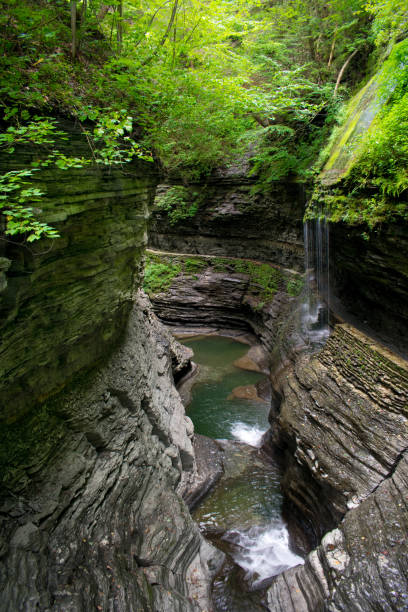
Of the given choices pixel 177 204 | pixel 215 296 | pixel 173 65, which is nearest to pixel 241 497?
pixel 173 65

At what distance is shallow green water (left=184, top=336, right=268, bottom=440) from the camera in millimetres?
10576

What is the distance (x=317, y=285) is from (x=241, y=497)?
669 cm

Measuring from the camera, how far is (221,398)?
469 inches

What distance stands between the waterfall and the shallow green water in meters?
3.26

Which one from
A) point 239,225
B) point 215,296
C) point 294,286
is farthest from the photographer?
point 215,296

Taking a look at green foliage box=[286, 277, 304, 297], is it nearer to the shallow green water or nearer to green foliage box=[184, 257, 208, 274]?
the shallow green water

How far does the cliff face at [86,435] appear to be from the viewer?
3711 millimetres

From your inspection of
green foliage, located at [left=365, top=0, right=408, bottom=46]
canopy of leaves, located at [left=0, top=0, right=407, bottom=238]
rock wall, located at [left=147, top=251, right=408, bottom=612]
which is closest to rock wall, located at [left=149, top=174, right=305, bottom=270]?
canopy of leaves, located at [left=0, top=0, right=407, bottom=238]

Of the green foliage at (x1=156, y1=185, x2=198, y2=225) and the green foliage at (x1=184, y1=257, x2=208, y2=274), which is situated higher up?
the green foliage at (x1=156, y1=185, x2=198, y2=225)

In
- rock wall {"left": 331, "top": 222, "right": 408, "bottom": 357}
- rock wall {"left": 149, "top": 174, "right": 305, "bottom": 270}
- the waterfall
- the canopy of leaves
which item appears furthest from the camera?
rock wall {"left": 149, "top": 174, "right": 305, "bottom": 270}

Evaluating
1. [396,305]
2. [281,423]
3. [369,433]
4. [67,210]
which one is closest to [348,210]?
[396,305]

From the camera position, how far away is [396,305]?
21.3ft

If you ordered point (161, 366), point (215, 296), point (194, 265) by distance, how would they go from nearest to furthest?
point (161, 366)
point (215, 296)
point (194, 265)

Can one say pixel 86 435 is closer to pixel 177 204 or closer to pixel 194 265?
pixel 194 265
